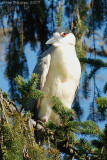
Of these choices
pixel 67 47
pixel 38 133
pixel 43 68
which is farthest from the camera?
pixel 67 47

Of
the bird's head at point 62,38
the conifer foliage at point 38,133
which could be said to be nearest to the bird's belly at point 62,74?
the bird's head at point 62,38

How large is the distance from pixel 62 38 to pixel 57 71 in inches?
20.5

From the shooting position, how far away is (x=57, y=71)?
3.99 m

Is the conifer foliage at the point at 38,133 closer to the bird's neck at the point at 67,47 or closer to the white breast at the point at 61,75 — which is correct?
the white breast at the point at 61,75

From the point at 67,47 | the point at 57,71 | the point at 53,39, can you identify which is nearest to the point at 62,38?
the point at 67,47

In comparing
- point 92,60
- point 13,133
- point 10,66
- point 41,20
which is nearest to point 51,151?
point 13,133

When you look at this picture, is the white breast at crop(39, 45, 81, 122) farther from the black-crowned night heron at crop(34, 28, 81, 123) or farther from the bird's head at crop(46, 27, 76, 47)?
the bird's head at crop(46, 27, 76, 47)

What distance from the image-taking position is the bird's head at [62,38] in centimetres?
396


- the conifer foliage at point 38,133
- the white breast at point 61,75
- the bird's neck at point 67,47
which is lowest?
the conifer foliage at point 38,133

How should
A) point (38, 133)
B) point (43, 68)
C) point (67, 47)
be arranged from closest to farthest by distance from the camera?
point (38, 133)
point (43, 68)
point (67, 47)

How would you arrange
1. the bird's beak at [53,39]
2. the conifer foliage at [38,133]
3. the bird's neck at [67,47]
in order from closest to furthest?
the conifer foliage at [38,133] < the bird's beak at [53,39] < the bird's neck at [67,47]

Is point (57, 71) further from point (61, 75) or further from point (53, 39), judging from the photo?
point (53, 39)

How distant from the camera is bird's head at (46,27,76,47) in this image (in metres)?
3.96

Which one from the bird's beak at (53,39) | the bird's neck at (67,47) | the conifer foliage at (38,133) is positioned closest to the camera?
the conifer foliage at (38,133)
